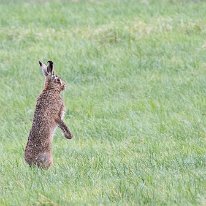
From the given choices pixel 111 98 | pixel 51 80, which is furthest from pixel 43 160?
pixel 111 98

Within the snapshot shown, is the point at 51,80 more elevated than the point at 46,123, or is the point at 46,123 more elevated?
the point at 51,80

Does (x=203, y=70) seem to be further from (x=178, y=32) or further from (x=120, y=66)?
(x=178, y=32)

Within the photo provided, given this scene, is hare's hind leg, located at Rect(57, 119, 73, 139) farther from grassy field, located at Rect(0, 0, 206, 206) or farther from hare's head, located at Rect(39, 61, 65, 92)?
hare's head, located at Rect(39, 61, 65, 92)

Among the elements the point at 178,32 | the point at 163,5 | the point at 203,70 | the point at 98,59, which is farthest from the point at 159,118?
the point at 163,5

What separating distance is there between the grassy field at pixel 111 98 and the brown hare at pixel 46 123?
0.18 metres

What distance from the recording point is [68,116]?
13.3 metres

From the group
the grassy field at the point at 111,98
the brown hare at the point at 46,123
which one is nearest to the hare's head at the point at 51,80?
the brown hare at the point at 46,123

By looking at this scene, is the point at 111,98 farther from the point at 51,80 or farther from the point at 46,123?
the point at 46,123

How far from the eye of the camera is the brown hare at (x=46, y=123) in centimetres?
915

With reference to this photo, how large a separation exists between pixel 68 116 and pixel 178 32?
18.3 feet

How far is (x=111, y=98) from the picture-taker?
47.0ft

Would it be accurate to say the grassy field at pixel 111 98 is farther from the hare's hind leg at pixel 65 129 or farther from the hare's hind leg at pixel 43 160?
the hare's hind leg at pixel 65 129

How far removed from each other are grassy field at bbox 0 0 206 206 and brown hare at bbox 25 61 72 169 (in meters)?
0.18

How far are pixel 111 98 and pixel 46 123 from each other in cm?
508
